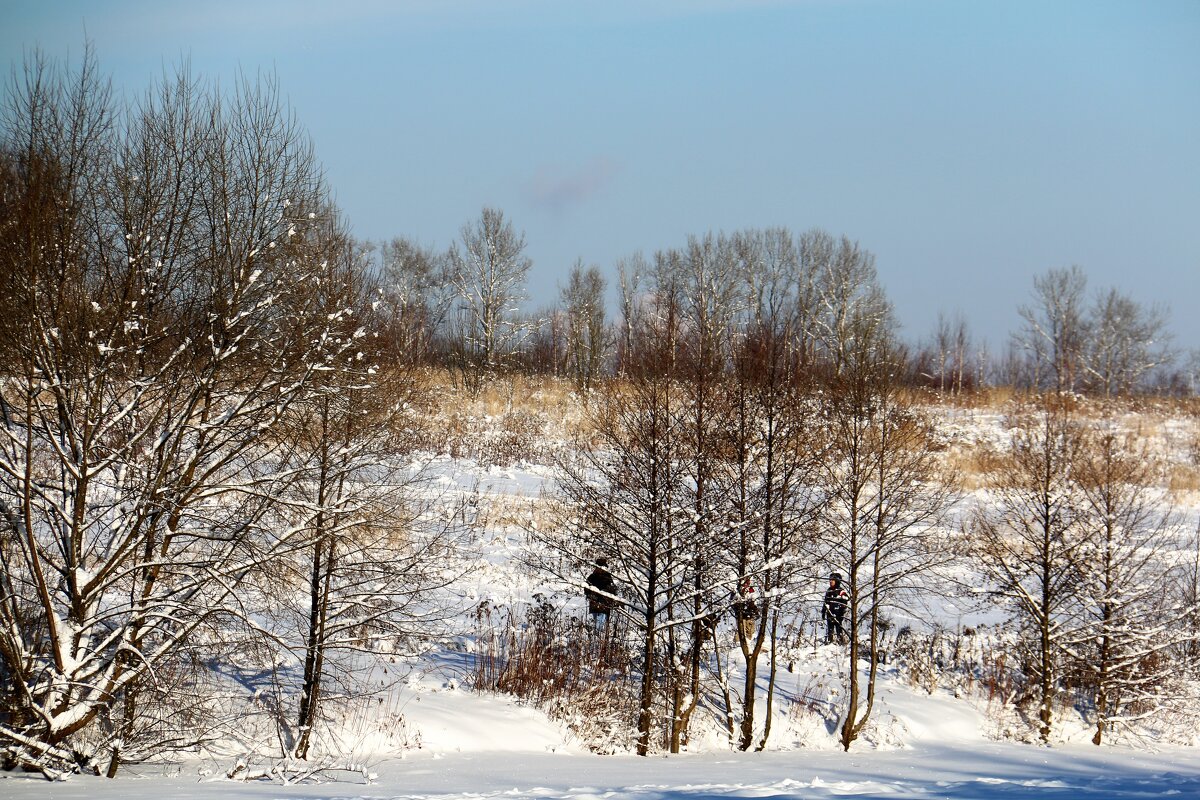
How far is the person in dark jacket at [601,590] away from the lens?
48.6ft

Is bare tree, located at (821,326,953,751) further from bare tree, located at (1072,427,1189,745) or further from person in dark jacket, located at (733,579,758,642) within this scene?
bare tree, located at (1072,427,1189,745)

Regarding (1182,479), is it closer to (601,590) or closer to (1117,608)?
(1117,608)

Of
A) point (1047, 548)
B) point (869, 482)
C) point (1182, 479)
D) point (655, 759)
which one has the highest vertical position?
point (1182, 479)

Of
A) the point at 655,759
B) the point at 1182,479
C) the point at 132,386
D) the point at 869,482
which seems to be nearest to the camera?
the point at 132,386

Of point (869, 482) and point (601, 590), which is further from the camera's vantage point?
point (869, 482)

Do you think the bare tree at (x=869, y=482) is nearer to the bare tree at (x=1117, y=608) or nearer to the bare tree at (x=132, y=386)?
the bare tree at (x=1117, y=608)

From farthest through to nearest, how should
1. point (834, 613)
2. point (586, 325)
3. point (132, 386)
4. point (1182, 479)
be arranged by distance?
point (586, 325) < point (1182, 479) < point (834, 613) < point (132, 386)

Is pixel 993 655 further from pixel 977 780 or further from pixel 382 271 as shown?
pixel 382 271

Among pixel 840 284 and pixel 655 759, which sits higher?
pixel 840 284

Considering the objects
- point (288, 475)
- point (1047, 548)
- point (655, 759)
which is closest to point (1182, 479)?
point (1047, 548)

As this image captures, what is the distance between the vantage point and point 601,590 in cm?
1527

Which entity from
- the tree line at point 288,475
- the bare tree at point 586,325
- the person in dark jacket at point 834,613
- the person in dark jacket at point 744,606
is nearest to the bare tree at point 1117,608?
the tree line at point 288,475

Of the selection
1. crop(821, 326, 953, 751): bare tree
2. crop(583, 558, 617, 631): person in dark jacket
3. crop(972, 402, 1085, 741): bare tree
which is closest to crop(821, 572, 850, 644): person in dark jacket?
crop(821, 326, 953, 751): bare tree

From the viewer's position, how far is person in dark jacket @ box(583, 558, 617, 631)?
48.6 ft
